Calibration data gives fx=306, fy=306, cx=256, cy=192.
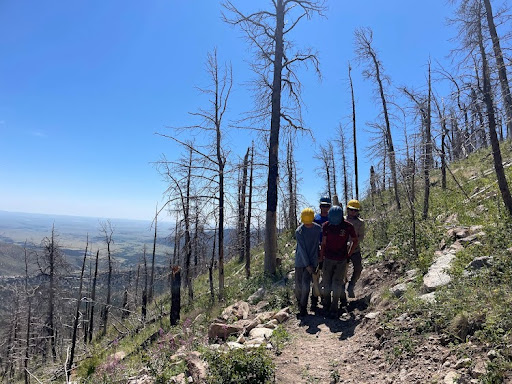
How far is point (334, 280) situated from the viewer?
19.3 feet

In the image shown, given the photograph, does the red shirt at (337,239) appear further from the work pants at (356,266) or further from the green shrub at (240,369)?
the green shrub at (240,369)

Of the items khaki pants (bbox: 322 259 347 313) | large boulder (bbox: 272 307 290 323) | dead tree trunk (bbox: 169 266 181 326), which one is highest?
khaki pants (bbox: 322 259 347 313)

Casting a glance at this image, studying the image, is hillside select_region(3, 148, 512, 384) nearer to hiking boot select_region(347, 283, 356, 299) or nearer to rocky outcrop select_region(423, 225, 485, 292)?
rocky outcrop select_region(423, 225, 485, 292)

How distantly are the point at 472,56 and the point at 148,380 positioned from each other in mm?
10863

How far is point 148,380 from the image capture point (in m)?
4.60

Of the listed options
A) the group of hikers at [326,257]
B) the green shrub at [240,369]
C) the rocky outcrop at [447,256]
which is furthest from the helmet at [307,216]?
the green shrub at [240,369]

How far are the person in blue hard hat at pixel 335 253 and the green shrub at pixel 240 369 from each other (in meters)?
2.43

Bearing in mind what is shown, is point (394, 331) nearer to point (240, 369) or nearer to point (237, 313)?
point (240, 369)

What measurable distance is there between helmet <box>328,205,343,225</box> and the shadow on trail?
1747 millimetres

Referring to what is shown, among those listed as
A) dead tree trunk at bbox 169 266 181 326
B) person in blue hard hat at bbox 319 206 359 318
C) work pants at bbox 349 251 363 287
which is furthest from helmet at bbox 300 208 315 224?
dead tree trunk at bbox 169 266 181 326

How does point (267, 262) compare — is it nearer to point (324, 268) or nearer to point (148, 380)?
→ point (324, 268)

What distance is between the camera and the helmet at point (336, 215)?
5.76 meters

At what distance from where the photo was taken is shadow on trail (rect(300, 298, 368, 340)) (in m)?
5.23

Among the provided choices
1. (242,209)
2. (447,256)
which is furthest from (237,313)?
(242,209)
